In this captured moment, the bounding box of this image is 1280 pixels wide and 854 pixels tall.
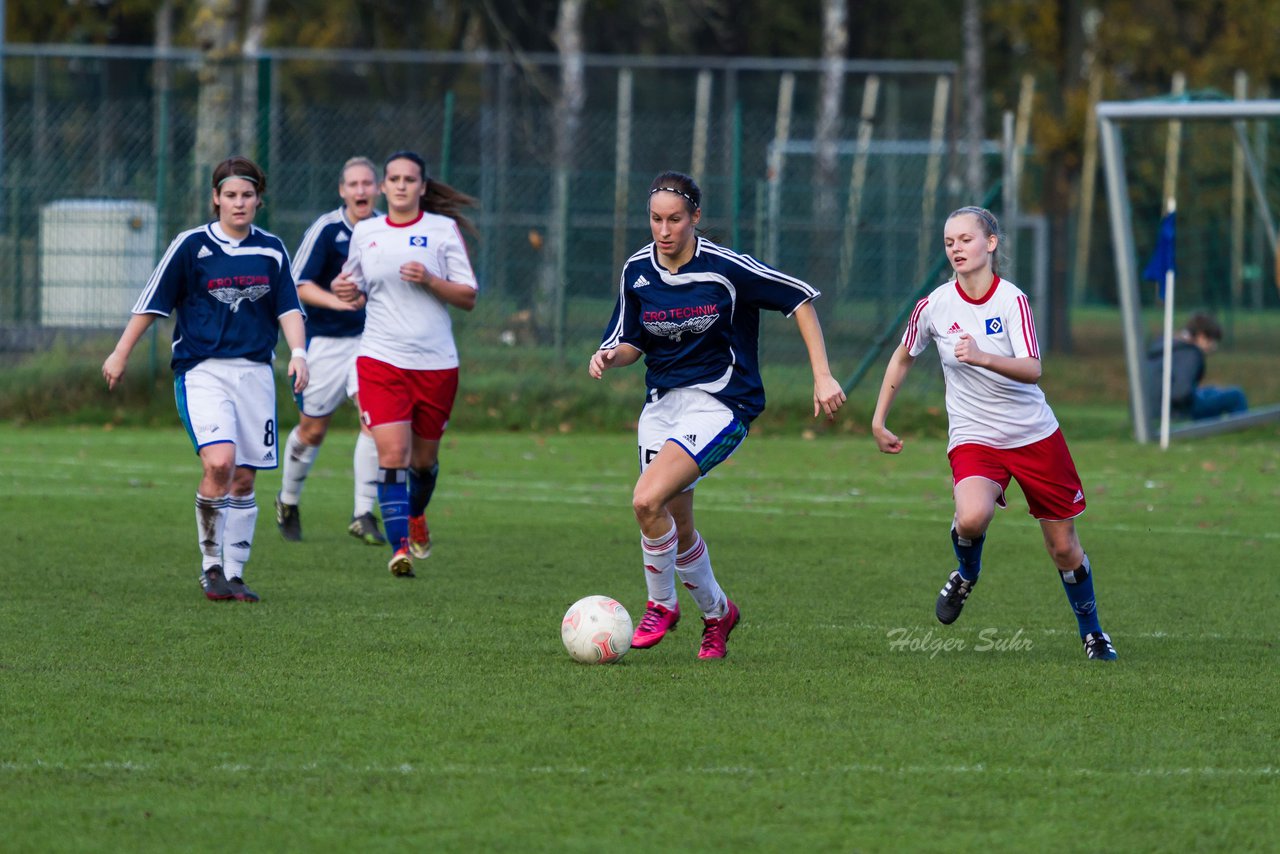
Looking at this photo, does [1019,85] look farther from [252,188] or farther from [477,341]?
[252,188]

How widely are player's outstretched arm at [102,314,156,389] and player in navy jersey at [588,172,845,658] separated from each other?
93.9 inches

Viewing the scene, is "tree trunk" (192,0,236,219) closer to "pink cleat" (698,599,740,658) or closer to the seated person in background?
the seated person in background

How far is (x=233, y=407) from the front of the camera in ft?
26.2

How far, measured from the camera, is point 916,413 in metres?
17.2

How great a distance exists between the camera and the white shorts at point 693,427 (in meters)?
6.59

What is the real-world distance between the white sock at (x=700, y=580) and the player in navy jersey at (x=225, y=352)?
86.1 inches

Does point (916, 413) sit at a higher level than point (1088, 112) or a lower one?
lower

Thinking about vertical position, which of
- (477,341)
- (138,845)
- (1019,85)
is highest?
(1019,85)

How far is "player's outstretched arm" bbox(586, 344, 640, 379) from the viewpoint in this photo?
21.5 feet

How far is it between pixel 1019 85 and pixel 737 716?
40.6 meters

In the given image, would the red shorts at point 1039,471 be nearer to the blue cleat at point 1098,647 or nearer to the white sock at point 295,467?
the blue cleat at point 1098,647

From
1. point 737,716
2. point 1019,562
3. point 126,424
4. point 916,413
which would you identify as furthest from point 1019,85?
point 737,716

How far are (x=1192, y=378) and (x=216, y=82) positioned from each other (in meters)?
10.4

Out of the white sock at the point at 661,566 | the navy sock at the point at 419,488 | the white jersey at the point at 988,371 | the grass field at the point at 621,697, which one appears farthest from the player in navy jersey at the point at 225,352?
the white jersey at the point at 988,371
